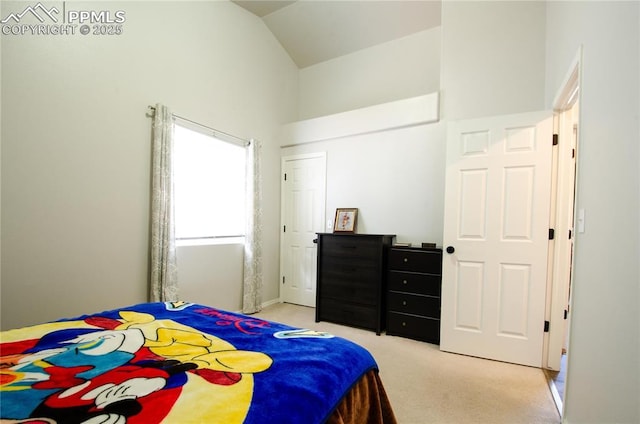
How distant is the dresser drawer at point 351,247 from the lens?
10.1 feet

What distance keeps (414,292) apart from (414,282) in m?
0.10

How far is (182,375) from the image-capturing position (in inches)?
35.2

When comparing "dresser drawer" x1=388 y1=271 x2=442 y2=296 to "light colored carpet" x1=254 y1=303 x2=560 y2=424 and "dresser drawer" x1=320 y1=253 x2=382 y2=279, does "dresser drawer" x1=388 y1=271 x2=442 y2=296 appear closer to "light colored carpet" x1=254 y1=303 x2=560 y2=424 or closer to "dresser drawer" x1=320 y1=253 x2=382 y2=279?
"dresser drawer" x1=320 y1=253 x2=382 y2=279

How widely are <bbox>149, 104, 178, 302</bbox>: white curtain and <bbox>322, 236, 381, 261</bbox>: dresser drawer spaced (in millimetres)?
1623

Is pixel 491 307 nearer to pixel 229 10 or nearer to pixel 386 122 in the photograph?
pixel 386 122

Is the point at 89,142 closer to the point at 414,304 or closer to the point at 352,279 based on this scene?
the point at 352,279

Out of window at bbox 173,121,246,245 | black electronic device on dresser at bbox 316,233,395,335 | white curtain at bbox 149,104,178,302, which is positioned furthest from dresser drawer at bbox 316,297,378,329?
white curtain at bbox 149,104,178,302

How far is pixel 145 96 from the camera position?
2.54m

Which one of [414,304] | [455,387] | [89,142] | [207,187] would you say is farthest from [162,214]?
[455,387]

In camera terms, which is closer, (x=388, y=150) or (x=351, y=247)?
(x=351, y=247)

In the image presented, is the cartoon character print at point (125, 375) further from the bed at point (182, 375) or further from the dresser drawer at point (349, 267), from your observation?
the dresser drawer at point (349, 267)

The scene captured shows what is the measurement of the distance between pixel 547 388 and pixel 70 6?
14.4ft

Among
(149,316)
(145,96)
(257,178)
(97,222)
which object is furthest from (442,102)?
(97,222)

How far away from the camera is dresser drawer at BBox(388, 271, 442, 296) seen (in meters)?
2.74
